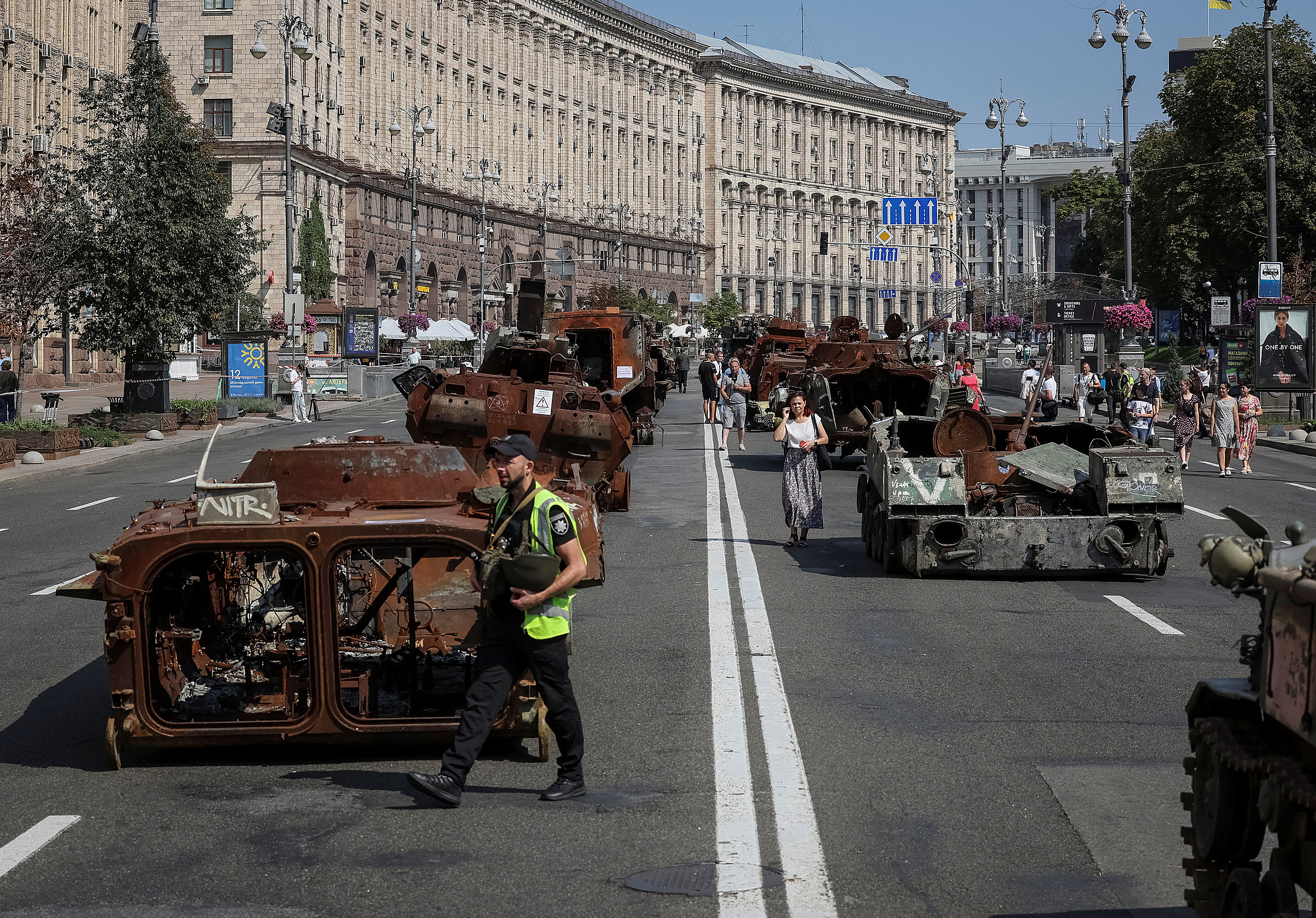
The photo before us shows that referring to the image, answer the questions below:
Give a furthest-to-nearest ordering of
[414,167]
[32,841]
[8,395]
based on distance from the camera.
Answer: [414,167] → [8,395] → [32,841]

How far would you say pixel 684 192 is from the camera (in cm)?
14700

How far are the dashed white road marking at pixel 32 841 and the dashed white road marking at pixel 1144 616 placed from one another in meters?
7.84

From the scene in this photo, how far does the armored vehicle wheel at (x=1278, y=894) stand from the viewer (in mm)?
4852

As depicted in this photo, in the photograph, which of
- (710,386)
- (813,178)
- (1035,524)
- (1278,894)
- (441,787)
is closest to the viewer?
(1278,894)

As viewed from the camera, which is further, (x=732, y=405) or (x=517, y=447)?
(x=732, y=405)

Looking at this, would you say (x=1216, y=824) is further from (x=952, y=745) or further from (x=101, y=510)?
(x=101, y=510)

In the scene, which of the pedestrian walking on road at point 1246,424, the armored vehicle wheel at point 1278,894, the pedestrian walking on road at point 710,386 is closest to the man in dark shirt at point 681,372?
the pedestrian walking on road at point 710,386

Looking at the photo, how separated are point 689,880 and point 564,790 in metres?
1.29

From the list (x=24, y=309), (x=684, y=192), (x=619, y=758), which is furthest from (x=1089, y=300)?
(x=684, y=192)

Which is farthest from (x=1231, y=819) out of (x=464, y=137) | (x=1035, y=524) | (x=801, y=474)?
(x=464, y=137)

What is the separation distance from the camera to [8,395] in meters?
35.5

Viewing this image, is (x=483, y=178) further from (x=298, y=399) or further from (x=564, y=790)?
(x=564, y=790)

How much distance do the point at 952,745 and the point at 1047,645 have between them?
3345 millimetres

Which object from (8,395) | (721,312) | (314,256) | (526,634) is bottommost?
(526,634)
